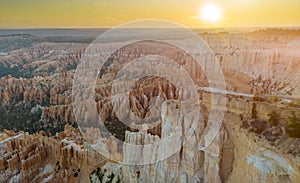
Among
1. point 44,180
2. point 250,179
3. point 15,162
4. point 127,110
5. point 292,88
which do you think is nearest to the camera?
point 250,179

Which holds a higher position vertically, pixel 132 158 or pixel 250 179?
pixel 250 179

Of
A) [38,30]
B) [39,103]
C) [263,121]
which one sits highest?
[38,30]

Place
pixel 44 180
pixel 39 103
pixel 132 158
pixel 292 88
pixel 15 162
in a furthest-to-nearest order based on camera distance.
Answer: pixel 39 103 → pixel 292 88 → pixel 15 162 → pixel 44 180 → pixel 132 158

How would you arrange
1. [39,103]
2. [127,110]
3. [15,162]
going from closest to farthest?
[15,162], [127,110], [39,103]

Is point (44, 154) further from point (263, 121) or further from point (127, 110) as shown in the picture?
point (263, 121)

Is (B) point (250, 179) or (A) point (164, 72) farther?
(A) point (164, 72)

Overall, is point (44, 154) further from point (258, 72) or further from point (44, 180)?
point (258, 72)

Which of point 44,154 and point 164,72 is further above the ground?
point 164,72

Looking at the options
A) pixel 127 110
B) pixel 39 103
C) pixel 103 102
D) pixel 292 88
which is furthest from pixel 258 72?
pixel 39 103

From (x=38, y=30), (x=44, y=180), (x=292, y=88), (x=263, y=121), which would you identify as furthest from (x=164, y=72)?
(x=38, y=30)
